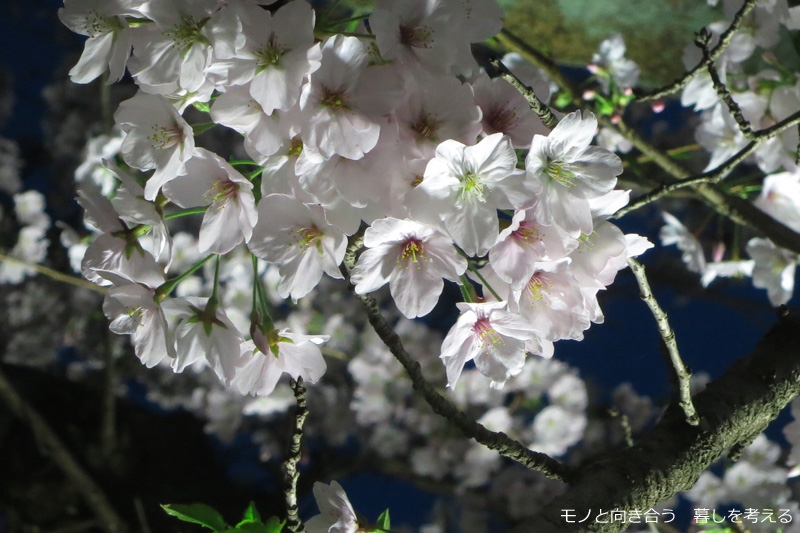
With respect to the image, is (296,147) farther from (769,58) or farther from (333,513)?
(769,58)

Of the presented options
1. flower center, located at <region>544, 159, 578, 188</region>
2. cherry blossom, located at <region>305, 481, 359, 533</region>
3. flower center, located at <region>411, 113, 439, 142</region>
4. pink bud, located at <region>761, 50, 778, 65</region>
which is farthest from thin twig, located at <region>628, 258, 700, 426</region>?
pink bud, located at <region>761, 50, 778, 65</region>

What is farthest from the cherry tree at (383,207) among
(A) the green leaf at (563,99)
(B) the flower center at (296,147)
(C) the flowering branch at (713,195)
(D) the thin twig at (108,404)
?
(D) the thin twig at (108,404)

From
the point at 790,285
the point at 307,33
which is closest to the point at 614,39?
the point at 790,285

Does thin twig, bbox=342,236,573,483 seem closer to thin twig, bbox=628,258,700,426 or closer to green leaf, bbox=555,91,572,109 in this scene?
thin twig, bbox=628,258,700,426

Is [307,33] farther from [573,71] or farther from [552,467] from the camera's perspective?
[573,71]

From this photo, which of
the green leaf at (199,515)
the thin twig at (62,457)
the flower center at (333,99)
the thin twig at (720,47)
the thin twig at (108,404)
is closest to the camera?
the flower center at (333,99)

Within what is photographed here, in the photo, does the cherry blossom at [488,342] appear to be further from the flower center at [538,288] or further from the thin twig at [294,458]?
the thin twig at [294,458]
